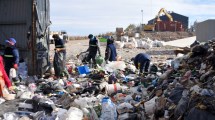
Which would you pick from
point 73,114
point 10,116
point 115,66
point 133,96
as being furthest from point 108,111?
point 115,66

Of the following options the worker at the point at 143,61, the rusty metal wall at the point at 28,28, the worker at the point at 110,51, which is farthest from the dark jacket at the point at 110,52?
the worker at the point at 143,61

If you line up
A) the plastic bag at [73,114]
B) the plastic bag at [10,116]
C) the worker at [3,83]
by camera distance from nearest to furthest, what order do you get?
the plastic bag at [73,114], the plastic bag at [10,116], the worker at [3,83]

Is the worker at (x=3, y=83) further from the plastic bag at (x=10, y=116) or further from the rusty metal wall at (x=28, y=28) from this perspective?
the rusty metal wall at (x=28, y=28)

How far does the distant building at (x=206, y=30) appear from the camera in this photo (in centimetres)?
2512

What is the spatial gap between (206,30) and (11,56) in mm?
18300

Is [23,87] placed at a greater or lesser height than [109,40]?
lesser

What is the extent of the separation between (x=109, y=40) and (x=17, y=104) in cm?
630

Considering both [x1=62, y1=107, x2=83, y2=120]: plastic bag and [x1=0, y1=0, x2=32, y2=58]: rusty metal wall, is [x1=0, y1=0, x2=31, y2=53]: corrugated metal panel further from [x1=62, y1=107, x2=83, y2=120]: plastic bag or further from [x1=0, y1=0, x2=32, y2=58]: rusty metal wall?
[x1=62, y1=107, x2=83, y2=120]: plastic bag

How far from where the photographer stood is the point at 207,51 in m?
9.45

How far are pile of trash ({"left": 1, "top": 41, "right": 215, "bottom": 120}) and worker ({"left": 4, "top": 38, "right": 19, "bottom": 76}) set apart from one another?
2.12 ft

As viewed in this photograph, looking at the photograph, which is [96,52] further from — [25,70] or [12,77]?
[12,77]

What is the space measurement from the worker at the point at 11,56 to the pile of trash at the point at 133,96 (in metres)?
0.65

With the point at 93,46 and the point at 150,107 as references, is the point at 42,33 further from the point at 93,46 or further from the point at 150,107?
the point at 150,107

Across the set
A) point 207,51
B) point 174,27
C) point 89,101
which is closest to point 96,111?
point 89,101
